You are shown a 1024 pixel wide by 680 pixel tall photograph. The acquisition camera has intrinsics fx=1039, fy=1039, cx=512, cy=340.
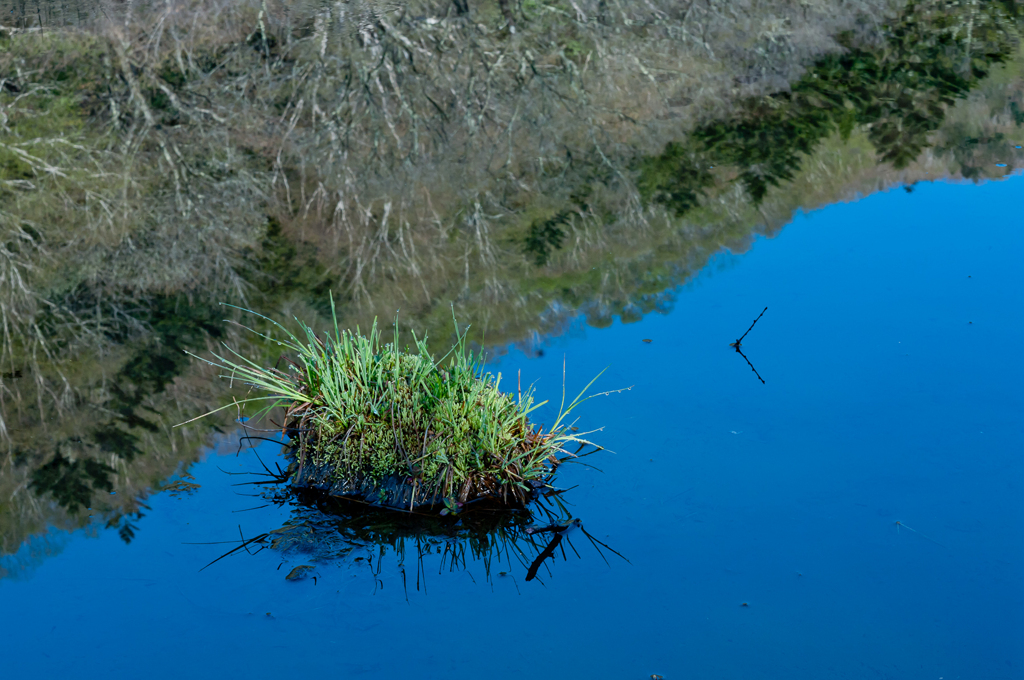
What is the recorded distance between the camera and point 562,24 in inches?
357

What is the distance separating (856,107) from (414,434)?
16.1ft

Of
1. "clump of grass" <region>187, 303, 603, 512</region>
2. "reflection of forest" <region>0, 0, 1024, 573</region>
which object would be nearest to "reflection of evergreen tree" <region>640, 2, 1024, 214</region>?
"reflection of forest" <region>0, 0, 1024, 573</region>

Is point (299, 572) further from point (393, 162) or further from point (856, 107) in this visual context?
point (856, 107)

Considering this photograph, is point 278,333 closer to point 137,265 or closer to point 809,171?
point 137,265

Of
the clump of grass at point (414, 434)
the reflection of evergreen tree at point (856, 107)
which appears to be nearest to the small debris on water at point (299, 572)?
the clump of grass at point (414, 434)

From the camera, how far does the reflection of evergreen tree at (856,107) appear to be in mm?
6992

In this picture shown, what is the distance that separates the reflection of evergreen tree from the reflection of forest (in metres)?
0.03

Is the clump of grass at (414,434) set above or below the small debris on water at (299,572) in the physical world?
above

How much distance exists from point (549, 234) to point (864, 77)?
3315 millimetres

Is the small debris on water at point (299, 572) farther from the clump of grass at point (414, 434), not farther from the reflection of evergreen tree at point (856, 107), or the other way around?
the reflection of evergreen tree at point (856, 107)

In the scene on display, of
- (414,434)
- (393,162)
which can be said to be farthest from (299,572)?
(393,162)

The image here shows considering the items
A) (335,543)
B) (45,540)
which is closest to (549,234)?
(335,543)

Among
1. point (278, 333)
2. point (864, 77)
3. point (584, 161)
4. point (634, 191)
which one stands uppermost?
point (864, 77)

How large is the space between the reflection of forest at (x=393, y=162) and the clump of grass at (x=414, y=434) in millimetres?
741
